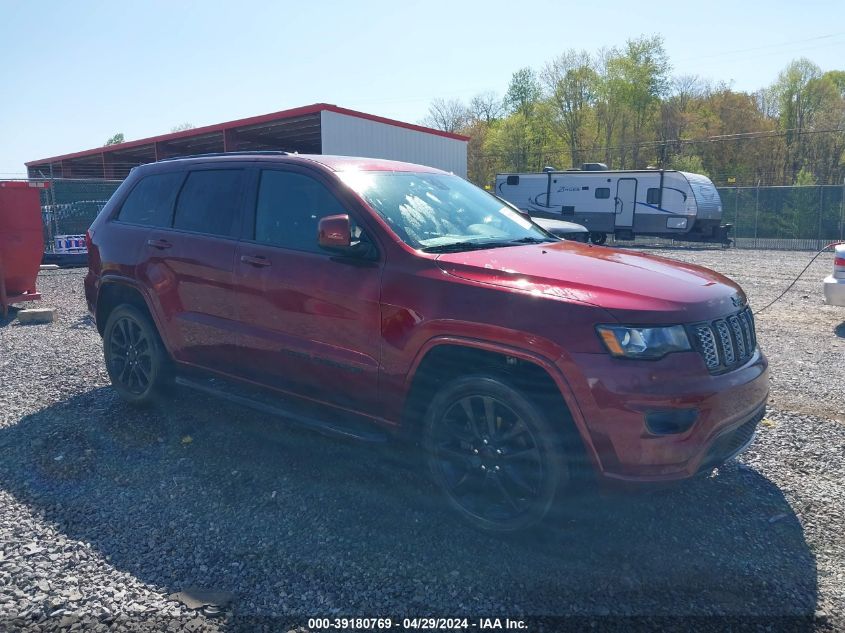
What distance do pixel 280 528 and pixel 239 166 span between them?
254 cm

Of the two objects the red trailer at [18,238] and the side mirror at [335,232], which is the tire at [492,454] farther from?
the red trailer at [18,238]

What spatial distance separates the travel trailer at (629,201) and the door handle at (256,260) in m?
24.2

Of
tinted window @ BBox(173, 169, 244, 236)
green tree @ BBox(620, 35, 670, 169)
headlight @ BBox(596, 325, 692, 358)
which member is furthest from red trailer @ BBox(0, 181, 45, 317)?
green tree @ BBox(620, 35, 670, 169)

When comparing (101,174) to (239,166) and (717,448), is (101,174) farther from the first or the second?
(717,448)

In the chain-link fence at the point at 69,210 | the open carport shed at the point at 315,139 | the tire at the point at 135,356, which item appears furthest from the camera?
the open carport shed at the point at 315,139

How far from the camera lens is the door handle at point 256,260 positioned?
4.21 metres

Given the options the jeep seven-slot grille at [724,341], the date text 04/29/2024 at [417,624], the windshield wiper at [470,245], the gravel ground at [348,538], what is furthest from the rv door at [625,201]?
the date text 04/29/2024 at [417,624]

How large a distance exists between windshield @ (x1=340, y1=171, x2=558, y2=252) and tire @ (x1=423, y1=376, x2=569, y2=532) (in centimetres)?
93

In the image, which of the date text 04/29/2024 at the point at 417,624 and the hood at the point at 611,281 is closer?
the date text 04/29/2024 at the point at 417,624

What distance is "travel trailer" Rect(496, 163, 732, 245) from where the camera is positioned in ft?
84.4

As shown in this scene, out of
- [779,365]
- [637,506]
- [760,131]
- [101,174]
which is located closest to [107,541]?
[637,506]

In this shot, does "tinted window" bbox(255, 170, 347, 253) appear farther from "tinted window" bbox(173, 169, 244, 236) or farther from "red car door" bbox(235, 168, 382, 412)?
"tinted window" bbox(173, 169, 244, 236)

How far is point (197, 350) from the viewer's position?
4.75 m

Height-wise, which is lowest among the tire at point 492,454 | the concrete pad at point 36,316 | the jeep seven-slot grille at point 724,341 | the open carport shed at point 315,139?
the concrete pad at point 36,316
